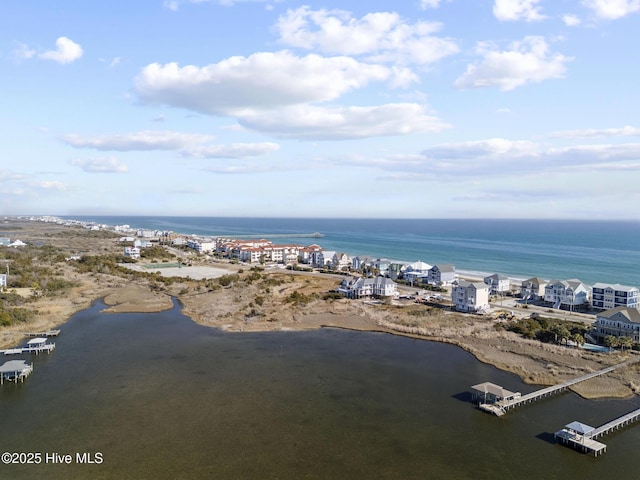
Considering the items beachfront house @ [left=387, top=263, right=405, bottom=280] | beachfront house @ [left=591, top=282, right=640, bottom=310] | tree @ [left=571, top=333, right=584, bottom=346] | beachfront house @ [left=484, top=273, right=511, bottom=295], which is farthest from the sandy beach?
beachfront house @ [left=591, top=282, right=640, bottom=310]

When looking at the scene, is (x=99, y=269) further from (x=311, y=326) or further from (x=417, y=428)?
(x=417, y=428)

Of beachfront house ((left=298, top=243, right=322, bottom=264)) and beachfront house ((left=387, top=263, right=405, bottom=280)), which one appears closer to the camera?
beachfront house ((left=387, top=263, right=405, bottom=280))

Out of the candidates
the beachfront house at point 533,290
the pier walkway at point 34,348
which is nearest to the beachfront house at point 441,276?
the beachfront house at point 533,290

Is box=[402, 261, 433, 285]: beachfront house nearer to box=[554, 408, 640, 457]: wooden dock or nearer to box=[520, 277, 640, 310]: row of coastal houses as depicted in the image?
box=[520, 277, 640, 310]: row of coastal houses

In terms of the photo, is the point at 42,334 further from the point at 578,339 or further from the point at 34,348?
the point at 578,339

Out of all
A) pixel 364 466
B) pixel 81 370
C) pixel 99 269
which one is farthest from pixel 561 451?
pixel 99 269
